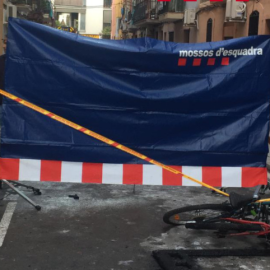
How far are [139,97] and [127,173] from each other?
0.87 metres

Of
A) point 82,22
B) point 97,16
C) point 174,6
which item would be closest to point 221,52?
point 174,6

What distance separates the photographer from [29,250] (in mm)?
5383

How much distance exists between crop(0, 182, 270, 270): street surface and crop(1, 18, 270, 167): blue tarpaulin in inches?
31.8

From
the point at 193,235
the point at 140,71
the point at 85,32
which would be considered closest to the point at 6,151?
the point at 140,71

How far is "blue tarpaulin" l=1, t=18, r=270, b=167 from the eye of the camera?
590cm

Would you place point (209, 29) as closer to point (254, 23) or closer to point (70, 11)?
Result: point (254, 23)

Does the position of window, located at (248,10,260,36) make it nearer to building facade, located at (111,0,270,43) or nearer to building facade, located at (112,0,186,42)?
building facade, located at (111,0,270,43)

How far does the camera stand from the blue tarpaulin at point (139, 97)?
5.90 m

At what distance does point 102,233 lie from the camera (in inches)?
236

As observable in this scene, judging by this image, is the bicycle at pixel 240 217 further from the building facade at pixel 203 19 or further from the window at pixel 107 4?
the window at pixel 107 4

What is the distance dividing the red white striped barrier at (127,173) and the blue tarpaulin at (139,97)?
0.08 metres

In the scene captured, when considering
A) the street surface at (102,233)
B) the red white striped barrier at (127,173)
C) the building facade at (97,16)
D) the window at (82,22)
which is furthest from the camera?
the window at (82,22)

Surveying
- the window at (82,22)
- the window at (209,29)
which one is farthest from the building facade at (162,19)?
the window at (82,22)

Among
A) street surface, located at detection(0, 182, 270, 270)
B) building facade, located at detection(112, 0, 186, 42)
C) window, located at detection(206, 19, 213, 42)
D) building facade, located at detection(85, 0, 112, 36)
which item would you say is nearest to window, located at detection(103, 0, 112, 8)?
building facade, located at detection(85, 0, 112, 36)
